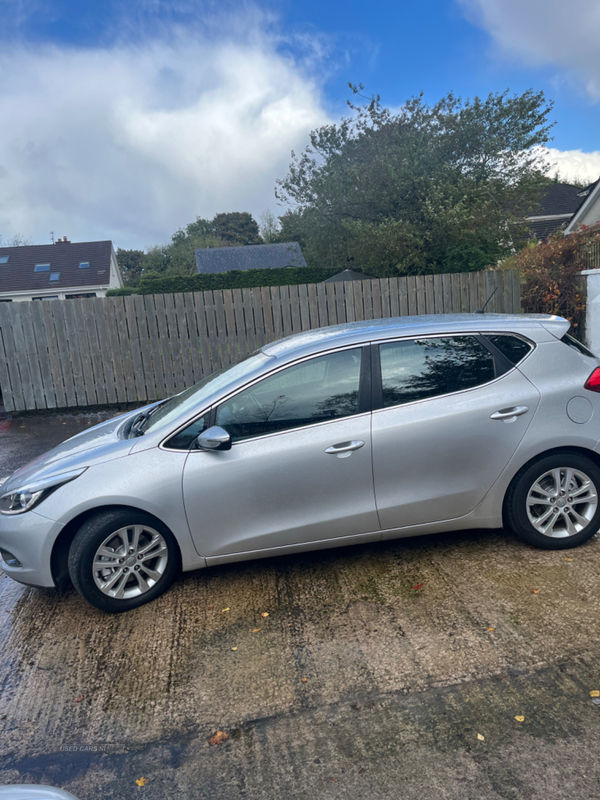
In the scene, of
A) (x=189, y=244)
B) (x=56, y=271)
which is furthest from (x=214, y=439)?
(x=189, y=244)

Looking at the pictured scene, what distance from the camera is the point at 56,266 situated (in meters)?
50.0

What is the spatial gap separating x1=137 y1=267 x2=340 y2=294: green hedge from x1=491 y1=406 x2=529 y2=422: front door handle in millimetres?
25001

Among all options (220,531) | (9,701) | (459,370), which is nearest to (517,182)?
(459,370)

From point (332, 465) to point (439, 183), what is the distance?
15.3 meters

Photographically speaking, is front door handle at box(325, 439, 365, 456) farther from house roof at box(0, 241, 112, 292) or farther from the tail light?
house roof at box(0, 241, 112, 292)

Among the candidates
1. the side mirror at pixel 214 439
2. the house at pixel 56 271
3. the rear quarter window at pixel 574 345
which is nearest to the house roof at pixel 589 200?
the rear quarter window at pixel 574 345

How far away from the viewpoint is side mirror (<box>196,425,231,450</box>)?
357 cm

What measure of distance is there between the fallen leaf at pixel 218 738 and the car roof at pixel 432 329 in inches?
88.2

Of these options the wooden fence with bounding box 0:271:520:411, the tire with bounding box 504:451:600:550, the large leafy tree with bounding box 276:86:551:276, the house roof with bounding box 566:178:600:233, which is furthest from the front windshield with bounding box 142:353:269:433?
the house roof with bounding box 566:178:600:233

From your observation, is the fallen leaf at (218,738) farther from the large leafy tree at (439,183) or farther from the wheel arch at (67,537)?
the large leafy tree at (439,183)

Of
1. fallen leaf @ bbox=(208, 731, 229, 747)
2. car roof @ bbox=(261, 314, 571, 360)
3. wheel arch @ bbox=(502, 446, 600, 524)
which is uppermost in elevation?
car roof @ bbox=(261, 314, 571, 360)

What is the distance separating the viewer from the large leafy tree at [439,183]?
16.5 m

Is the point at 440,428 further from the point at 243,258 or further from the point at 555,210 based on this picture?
the point at 243,258

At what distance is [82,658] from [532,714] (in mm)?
2410
